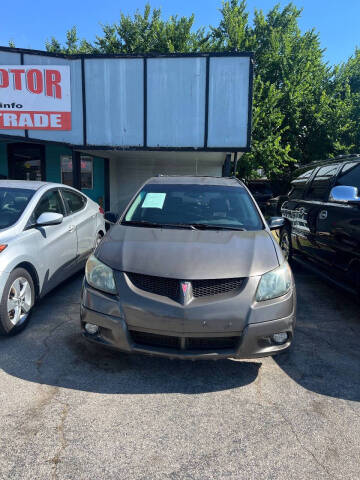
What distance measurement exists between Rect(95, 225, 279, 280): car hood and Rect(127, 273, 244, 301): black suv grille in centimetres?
4

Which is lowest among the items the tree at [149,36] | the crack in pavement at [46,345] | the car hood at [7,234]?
the crack in pavement at [46,345]

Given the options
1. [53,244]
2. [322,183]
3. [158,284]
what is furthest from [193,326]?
[322,183]

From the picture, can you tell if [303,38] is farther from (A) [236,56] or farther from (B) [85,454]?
(B) [85,454]

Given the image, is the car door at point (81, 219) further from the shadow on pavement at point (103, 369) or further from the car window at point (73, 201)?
the shadow on pavement at point (103, 369)

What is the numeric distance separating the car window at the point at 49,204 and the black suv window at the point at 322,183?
3733 mm

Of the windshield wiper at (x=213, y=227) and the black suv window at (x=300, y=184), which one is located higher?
the black suv window at (x=300, y=184)

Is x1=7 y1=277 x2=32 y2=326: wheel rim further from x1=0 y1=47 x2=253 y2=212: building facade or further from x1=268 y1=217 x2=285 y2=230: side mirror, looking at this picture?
x1=0 y1=47 x2=253 y2=212: building facade

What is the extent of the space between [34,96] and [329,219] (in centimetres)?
902

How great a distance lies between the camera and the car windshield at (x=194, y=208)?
11.6 feet

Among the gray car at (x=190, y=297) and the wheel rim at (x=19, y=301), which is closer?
the gray car at (x=190, y=297)

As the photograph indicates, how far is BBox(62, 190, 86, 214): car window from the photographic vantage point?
16.1ft

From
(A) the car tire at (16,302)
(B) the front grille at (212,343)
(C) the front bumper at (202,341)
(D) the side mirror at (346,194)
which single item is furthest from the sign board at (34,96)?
(B) the front grille at (212,343)

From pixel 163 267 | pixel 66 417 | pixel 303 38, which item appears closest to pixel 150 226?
pixel 163 267

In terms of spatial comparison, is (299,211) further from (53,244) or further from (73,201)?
(53,244)
